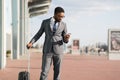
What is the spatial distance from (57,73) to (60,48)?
432mm

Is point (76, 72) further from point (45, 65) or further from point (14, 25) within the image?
point (14, 25)

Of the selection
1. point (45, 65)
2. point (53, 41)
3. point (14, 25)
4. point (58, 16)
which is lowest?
point (45, 65)

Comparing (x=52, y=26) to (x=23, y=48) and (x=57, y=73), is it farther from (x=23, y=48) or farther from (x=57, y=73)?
(x=23, y=48)

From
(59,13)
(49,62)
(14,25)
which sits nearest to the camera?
(59,13)

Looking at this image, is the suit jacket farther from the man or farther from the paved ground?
the paved ground

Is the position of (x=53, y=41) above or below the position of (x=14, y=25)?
below

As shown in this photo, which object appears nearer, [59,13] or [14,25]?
[59,13]

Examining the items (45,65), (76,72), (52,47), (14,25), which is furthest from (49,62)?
(14,25)

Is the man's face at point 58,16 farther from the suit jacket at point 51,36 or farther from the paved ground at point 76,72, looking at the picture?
the paved ground at point 76,72

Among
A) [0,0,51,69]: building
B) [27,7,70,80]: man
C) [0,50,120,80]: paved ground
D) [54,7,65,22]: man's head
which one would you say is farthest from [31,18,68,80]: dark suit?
[0,0,51,69]: building

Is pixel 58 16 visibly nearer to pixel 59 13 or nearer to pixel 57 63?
pixel 59 13

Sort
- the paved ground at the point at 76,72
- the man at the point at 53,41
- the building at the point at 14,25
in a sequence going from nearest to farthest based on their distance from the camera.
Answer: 1. the man at the point at 53,41
2. the paved ground at the point at 76,72
3. the building at the point at 14,25

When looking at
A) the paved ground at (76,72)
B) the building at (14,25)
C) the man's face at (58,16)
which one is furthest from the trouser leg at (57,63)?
the building at (14,25)

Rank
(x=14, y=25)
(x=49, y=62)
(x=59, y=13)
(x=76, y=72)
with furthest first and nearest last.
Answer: (x=14, y=25), (x=76, y=72), (x=49, y=62), (x=59, y=13)
